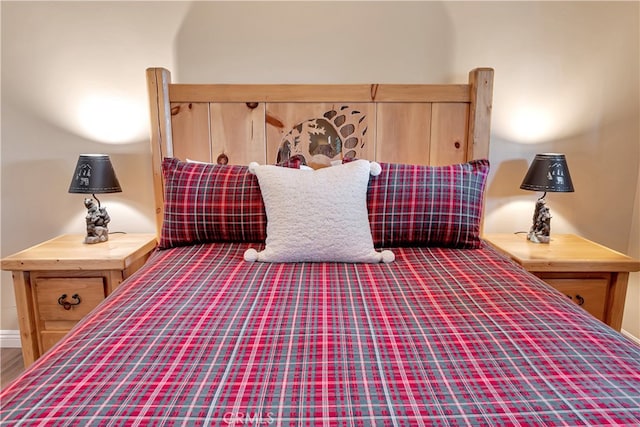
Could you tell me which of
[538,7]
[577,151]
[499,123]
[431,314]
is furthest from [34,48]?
[577,151]

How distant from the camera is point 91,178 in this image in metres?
1.81

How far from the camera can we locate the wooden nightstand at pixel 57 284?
1.67 metres

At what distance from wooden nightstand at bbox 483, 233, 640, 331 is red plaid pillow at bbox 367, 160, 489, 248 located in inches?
12.7

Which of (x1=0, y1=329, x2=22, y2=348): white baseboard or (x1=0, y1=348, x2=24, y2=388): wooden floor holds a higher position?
(x1=0, y1=329, x2=22, y2=348): white baseboard

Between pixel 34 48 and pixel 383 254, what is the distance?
1.97 m

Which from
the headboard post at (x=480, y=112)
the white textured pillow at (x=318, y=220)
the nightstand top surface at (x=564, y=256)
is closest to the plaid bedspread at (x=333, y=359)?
the white textured pillow at (x=318, y=220)

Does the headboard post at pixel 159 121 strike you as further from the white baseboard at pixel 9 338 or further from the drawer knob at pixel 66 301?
the white baseboard at pixel 9 338

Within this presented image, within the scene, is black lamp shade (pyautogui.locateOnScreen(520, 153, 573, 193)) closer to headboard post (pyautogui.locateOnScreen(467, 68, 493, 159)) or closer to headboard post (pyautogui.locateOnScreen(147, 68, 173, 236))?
headboard post (pyautogui.locateOnScreen(467, 68, 493, 159))

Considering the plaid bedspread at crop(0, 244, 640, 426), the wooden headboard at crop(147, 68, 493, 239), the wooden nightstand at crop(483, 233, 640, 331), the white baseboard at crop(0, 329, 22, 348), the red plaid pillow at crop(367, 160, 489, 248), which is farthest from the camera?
the white baseboard at crop(0, 329, 22, 348)

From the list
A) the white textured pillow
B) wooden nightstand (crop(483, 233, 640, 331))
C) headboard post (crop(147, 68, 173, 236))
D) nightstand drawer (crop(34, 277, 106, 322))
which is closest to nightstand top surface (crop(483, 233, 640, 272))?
wooden nightstand (crop(483, 233, 640, 331))

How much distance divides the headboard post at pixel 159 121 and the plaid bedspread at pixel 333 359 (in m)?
0.85

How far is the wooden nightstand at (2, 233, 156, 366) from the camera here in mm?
1674

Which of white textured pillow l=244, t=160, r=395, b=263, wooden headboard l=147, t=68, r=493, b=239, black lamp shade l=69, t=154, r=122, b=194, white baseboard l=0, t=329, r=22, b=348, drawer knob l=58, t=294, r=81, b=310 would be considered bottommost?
white baseboard l=0, t=329, r=22, b=348

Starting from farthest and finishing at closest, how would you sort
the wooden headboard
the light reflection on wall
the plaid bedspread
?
the light reflection on wall, the wooden headboard, the plaid bedspread
